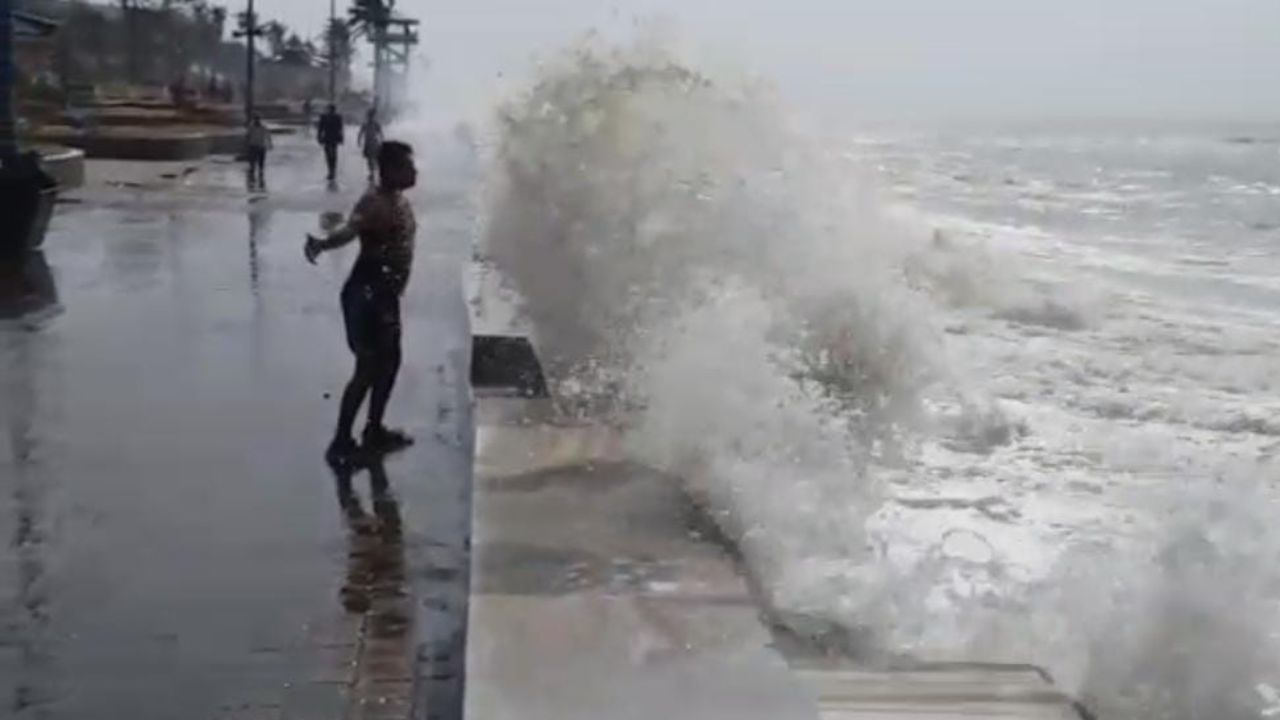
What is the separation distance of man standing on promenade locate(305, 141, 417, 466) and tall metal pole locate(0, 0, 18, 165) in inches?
336

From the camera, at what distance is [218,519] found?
21.2 ft

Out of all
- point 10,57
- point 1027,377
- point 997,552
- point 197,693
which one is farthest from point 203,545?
point 10,57

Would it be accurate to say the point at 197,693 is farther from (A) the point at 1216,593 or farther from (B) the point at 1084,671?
(A) the point at 1216,593

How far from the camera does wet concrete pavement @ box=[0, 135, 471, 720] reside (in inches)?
182

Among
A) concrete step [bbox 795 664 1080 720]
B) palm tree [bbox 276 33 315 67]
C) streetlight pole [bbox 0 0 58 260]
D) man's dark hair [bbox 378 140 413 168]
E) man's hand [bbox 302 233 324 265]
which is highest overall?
man's dark hair [bbox 378 140 413 168]

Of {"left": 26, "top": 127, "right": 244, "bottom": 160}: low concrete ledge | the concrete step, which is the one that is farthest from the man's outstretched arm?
{"left": 26, "top": 127, "right": 244, "bottom": 160}: low concrete ledge

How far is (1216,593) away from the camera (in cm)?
561

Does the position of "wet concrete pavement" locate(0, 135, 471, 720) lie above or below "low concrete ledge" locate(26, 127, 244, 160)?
above

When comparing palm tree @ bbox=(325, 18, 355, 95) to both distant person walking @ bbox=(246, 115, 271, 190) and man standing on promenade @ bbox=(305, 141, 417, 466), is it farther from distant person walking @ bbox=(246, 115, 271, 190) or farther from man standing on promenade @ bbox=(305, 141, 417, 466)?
man standing on promenade @ bbox=(305, 141, 417, 466)

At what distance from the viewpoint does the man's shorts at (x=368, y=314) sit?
7.69m

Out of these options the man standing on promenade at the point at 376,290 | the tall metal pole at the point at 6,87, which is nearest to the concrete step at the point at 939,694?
the man standing on promenade at the point at 376,290

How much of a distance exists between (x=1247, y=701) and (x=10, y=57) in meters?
13.3

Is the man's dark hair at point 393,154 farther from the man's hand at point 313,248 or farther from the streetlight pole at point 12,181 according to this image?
the streetlight pole at point 12,181

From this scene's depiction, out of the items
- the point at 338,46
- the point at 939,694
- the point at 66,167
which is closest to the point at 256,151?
the point at 66,167
